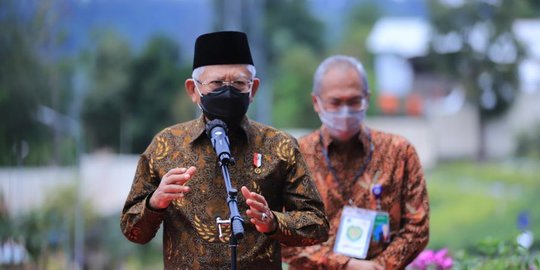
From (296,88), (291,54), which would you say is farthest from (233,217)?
(291,54)

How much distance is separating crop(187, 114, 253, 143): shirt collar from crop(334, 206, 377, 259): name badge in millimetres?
1073

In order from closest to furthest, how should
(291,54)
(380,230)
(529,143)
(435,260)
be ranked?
(380,230)
(435,260)
(529,143)
(291,54)

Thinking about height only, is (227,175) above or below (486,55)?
below

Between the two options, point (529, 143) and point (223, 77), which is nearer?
point (223, 77)

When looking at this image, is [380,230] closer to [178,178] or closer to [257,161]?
[257,161]

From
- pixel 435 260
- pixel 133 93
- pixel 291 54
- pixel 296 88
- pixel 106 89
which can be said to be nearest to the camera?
pixel 435 260

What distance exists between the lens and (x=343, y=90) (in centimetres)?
438

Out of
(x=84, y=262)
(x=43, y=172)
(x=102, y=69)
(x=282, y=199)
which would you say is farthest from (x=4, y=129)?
(x=282, y=199)

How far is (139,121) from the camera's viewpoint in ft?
39.5

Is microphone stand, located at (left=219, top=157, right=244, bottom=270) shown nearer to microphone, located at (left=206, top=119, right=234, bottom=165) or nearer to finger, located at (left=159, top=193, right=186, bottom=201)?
microphone, located at (left=206, top=119, right=234, bottom=165)

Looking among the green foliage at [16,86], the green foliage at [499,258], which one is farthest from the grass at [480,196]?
the green foliage at [499,258]

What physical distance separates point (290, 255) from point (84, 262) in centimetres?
631

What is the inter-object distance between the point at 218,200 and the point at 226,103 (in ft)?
1.12

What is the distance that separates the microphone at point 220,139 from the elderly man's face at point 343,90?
1.17 metres
